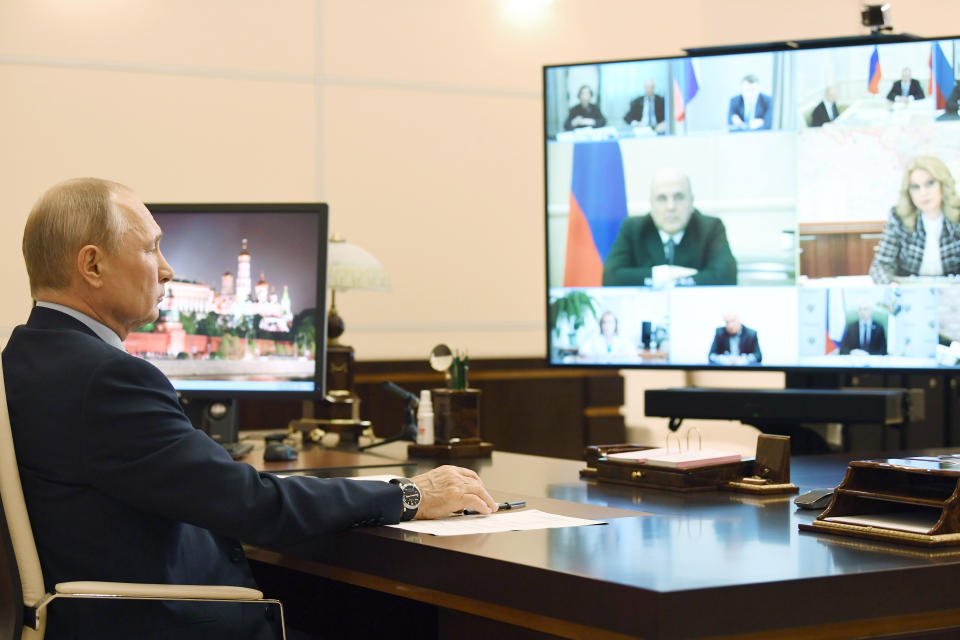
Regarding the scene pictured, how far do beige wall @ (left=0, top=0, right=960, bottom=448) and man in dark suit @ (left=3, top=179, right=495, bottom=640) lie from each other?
9.22 feet

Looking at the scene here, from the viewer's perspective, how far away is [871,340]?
3.07m

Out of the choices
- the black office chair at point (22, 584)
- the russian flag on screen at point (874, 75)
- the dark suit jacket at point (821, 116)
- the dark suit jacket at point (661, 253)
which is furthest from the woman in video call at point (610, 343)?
the black office chair at point (22, 584)

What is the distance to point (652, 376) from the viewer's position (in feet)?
17.9

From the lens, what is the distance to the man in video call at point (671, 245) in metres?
3.23

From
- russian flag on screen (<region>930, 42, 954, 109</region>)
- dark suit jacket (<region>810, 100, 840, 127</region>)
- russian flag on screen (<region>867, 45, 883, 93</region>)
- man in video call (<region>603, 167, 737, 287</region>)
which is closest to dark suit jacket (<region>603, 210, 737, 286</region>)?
man in video call (<region>603, 167, 737, 287</region>)

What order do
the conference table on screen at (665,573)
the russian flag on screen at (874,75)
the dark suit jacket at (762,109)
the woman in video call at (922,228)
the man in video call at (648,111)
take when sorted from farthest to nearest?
the man in video call at (648,111)
the dark suit jacket at (762,109)
the russian flag on screen at (874,75)
the woman in video call at (922,228)
the conference table on screen at (665,573)

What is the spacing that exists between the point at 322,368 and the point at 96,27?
2.39 metres

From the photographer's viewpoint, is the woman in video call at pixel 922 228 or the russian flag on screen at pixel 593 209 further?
the russian flag on screen at pixel 593 209

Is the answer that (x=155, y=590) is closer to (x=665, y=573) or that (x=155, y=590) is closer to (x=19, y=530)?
(x=19, y=530)

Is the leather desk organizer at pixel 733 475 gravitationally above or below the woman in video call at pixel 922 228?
below

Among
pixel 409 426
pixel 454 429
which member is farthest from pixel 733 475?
pixel 409 426

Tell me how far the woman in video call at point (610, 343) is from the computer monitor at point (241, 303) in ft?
3.11

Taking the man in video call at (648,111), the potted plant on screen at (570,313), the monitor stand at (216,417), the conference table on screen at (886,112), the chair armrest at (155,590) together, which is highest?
the man in video call at (648,111)

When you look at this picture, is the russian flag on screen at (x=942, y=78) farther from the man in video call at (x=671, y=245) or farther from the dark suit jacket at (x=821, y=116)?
the man in video call at (x=671, y=245)
